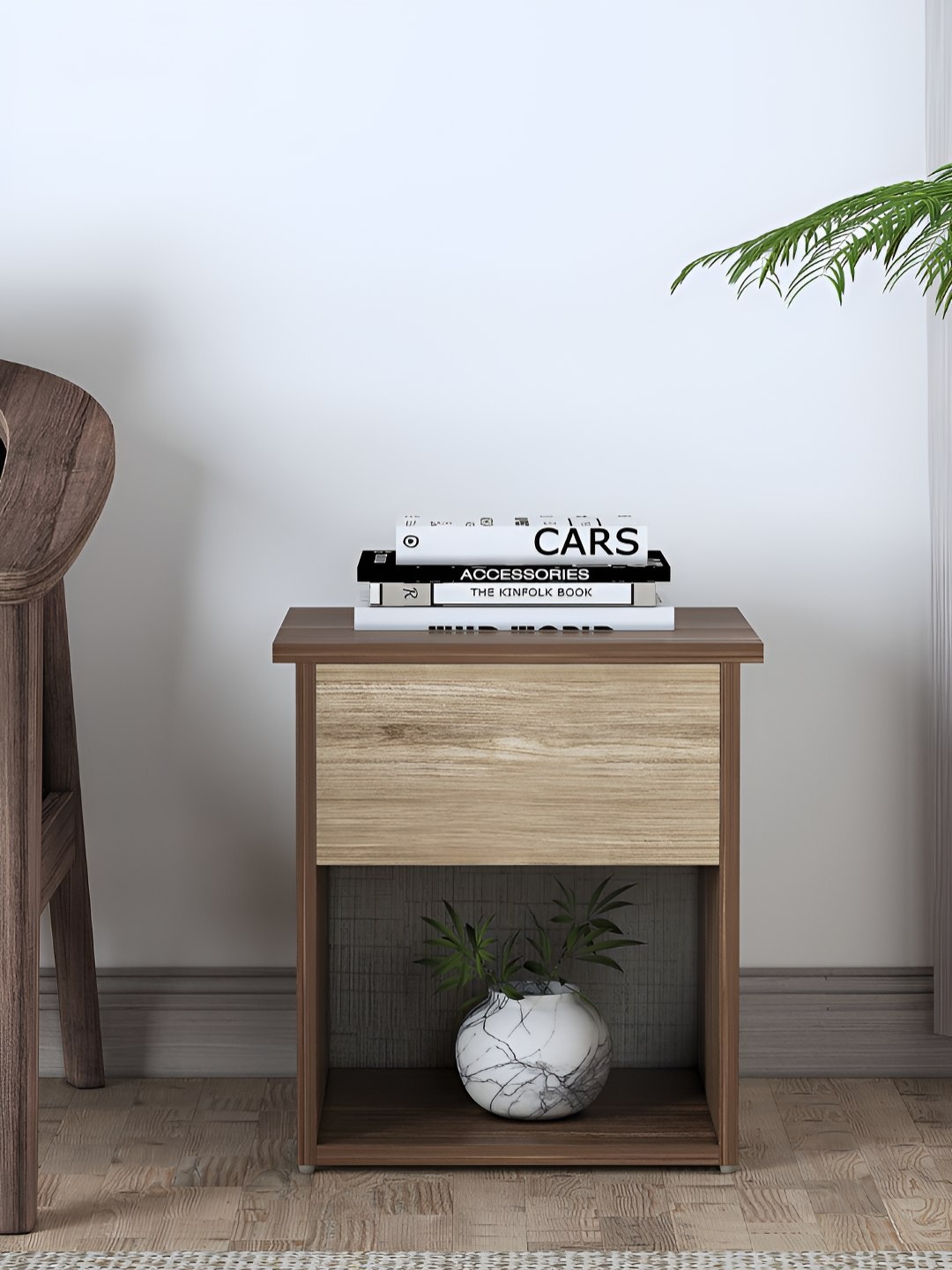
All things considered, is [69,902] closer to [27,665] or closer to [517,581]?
[27,665]

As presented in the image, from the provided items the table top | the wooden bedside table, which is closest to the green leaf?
the wooden bedside table

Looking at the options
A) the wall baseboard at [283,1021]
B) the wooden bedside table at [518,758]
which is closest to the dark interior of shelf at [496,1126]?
the wooden bedside table at [518,758]

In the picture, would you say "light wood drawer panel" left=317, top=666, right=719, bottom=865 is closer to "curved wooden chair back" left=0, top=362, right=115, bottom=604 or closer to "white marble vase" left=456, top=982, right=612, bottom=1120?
"white marble vase" left=456, top=982, right=612, bottom=1120

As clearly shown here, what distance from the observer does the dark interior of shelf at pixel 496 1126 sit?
5.63ft

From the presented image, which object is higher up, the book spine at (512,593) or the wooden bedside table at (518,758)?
the book spine at (512,593)

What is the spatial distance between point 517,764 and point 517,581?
0.74ft

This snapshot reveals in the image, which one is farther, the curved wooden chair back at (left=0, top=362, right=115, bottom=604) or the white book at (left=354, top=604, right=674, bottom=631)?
the white book at (left=354, top=604, right=674, bottom=631)

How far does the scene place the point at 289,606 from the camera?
2.01m

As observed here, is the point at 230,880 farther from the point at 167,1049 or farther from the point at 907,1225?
the point at 907,1225

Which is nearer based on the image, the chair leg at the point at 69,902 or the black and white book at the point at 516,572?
the black and white book at the point at 516,572

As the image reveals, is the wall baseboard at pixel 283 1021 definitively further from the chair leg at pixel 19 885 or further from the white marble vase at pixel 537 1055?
the chair leg at pixel 19 885

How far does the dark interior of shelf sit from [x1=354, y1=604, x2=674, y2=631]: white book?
0.64 m

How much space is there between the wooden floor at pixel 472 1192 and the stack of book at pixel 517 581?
0.68 m

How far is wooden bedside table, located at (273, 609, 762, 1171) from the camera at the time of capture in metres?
1.63
